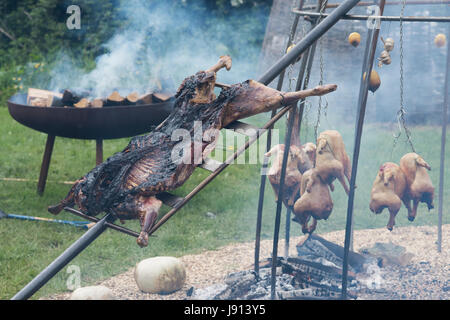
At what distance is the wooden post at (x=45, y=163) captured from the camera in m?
5.77

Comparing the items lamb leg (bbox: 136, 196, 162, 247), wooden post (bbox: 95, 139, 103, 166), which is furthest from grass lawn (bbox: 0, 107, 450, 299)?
lamb leg (bbox: 136, 196, 162, 247)

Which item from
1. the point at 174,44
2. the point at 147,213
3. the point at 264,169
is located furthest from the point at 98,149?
the point at 174,44

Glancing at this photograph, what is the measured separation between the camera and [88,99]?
5.70 meters

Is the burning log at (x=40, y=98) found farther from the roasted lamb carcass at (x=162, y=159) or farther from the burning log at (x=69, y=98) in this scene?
the roasted lamb carcass at (x=162, y=159)

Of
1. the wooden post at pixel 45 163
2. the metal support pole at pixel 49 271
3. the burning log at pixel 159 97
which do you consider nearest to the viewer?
the metal support pole at pixel 49 271

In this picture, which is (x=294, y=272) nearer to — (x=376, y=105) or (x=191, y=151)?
(x=191, y=151)

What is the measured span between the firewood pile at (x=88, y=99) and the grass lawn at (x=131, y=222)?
1.11 m

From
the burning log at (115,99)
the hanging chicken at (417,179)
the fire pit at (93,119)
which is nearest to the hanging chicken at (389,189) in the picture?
the hanging chicken at (417,179)

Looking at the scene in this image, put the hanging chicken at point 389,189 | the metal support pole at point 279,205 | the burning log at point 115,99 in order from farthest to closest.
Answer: the burning log at point 115,99, the hanging chicken at point 389,189, the metal support pole at point 279,205

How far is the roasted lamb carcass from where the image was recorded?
263cm

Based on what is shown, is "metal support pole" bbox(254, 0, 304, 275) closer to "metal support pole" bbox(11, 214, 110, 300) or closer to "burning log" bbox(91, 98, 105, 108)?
"metal support pole" bbox(11, 214, 110, 300)

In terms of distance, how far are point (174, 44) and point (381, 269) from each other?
7065mm

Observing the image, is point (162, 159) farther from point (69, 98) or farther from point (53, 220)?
point (69, 98)
